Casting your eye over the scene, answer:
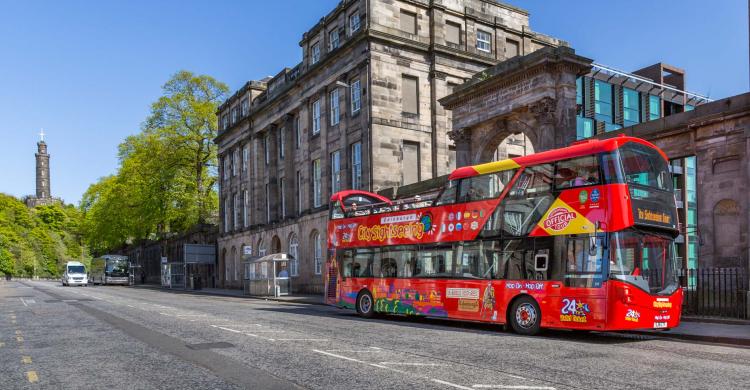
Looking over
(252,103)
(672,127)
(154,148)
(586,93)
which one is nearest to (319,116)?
(252,103)

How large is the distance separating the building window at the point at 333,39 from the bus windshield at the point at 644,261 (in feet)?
90.4

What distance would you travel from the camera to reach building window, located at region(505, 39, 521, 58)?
128 feet

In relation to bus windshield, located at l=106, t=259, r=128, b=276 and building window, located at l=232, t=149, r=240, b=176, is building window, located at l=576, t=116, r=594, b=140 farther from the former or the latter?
bus windshield, located at l=106, t=259, r=128, b=276

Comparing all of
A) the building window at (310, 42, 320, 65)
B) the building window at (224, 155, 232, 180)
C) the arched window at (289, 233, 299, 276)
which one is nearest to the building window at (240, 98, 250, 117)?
the building window at (224, 155, 232, 180)

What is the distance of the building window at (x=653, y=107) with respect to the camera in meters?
42.3

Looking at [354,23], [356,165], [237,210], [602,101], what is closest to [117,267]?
[237,210]

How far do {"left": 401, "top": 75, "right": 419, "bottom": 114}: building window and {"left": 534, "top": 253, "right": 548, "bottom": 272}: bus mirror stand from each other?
21.4m

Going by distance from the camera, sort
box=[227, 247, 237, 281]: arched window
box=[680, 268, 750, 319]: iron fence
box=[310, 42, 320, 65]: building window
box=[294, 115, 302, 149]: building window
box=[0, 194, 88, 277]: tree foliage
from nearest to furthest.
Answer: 1. box=[680, 268, 750, 319]: iron fence
2. box=[310, 42, 320, 65]: building window
3. box=[294, 115, 302, 149]: building window
4. box=[227, 247, 237, 281]: arched window
5. box=[0, 194, 88, 277]: tree foliage

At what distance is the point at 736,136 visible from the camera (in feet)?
56.8

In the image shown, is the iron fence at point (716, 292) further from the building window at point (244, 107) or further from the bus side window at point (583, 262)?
the building window at point (244, 107)

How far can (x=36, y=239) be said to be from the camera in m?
113

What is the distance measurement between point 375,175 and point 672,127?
16975 millimetres

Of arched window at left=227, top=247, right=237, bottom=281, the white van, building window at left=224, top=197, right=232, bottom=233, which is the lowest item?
the white van

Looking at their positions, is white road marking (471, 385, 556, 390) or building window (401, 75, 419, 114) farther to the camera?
building window (401, 75, 419, 114)
